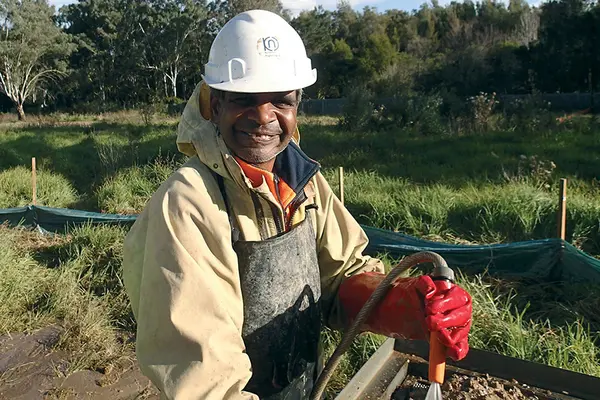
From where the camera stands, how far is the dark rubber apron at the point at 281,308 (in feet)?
5.02

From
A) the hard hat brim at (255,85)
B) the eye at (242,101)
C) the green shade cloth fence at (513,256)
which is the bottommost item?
the green shade cloth fence at (513,256)

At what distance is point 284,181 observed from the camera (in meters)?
1.65

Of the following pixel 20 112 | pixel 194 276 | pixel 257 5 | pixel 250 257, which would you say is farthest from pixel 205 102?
pixel 20 112

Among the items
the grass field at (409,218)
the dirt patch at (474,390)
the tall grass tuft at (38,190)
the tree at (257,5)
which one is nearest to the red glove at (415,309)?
the dirt patch at (474,390)

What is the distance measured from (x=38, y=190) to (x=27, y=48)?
2966cm

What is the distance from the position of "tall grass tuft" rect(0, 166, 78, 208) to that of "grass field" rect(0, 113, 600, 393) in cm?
2

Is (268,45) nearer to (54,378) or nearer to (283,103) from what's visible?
(283,103)

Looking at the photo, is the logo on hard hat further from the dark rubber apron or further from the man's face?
the dark rubber apron

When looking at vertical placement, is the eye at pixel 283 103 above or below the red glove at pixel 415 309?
above

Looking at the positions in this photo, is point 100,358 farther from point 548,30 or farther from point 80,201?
point 548,30

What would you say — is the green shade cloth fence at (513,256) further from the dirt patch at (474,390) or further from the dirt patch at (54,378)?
the dirt patch at (474,390)

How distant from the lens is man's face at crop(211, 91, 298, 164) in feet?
5.00

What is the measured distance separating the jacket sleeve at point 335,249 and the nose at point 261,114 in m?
0.34

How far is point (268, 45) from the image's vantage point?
1516 millimetres
